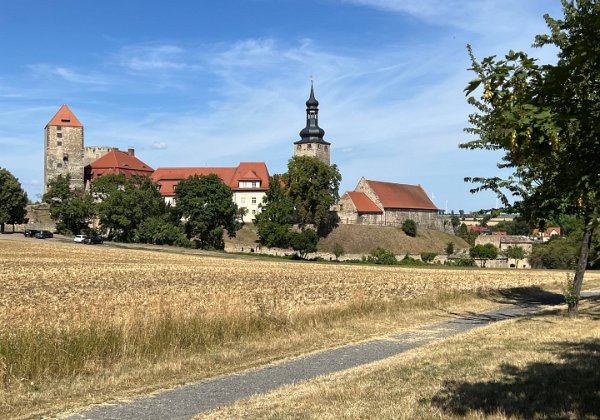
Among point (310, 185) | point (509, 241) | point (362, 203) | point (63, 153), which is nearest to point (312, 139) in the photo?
point (362, 203)

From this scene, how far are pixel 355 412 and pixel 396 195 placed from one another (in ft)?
420

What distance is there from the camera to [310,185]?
10438cm

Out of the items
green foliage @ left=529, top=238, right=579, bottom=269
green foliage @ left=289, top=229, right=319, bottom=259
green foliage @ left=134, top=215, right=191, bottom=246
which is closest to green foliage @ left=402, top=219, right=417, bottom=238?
green foliage @ left=289, top=229, right=319, bottom=259

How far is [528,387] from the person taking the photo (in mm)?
8742

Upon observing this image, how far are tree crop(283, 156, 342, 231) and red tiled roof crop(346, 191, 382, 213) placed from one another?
1944 cm

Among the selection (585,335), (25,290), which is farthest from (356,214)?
(585,335)

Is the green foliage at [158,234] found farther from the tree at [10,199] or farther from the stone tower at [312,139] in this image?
the stone tower at [312,139]

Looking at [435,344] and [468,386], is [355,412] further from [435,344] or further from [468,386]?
[435,344]

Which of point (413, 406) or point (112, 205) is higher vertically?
point (112, 205)

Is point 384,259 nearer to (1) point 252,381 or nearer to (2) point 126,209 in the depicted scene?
(2) point 126,209

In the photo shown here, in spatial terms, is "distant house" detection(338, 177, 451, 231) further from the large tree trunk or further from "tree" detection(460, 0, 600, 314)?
"tree" detection(460, 0, 600, 314)

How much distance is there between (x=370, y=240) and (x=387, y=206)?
2079 cm

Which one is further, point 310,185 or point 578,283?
point 310,185

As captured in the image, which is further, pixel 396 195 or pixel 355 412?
pixel 396 195
